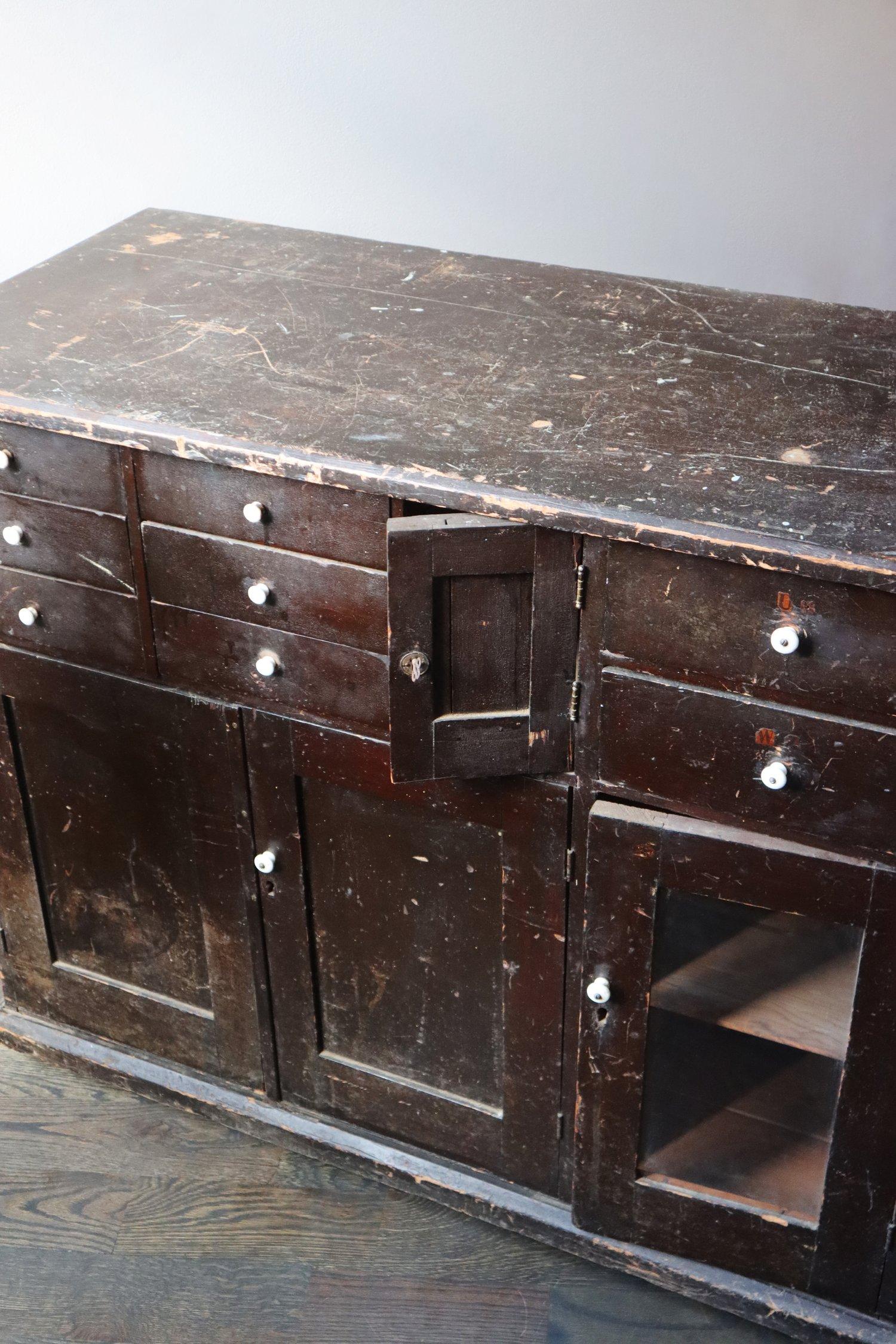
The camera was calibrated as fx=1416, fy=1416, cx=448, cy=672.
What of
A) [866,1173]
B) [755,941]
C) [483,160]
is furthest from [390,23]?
[866,1173]

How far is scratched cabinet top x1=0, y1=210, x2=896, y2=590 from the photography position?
4.98 ft

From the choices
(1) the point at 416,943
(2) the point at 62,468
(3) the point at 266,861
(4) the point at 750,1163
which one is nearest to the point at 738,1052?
(4) the point at 750,1163

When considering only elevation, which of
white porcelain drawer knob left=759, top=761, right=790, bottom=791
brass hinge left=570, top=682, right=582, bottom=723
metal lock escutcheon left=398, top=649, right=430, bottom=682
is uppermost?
metal lock escutcheon left=398, top=649, right=430, bottom=682

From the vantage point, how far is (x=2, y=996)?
8.01 feet

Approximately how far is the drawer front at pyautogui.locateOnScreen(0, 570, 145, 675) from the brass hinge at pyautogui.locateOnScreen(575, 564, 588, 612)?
2.06ft

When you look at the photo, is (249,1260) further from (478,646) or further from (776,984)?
(478,646)

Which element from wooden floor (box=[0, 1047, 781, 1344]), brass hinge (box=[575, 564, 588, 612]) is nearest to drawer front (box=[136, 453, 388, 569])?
brass hinge (box=[575, 564, 588, 612])

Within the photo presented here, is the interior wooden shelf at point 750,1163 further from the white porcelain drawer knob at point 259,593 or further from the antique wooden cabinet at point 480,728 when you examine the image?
the white porcelain drawer knob at point 259,593

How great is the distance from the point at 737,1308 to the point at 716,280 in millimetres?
1865

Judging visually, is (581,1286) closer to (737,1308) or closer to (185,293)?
(737,1308)

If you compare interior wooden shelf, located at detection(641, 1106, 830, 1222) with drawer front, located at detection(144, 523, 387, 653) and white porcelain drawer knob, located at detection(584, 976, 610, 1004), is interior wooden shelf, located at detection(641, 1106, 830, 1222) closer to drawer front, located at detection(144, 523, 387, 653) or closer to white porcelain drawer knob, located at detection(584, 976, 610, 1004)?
white porcelain drawer knob, located at detection(584, 976, 610, 1004)

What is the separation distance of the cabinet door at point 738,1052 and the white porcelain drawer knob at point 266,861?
1.51 feet

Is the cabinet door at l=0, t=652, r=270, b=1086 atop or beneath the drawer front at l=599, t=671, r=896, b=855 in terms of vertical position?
beneath

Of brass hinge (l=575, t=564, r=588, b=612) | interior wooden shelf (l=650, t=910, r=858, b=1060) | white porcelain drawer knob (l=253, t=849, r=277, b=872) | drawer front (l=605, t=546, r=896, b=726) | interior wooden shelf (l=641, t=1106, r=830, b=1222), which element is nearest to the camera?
drawer front (l=605, t=546, r=896, b=726)
